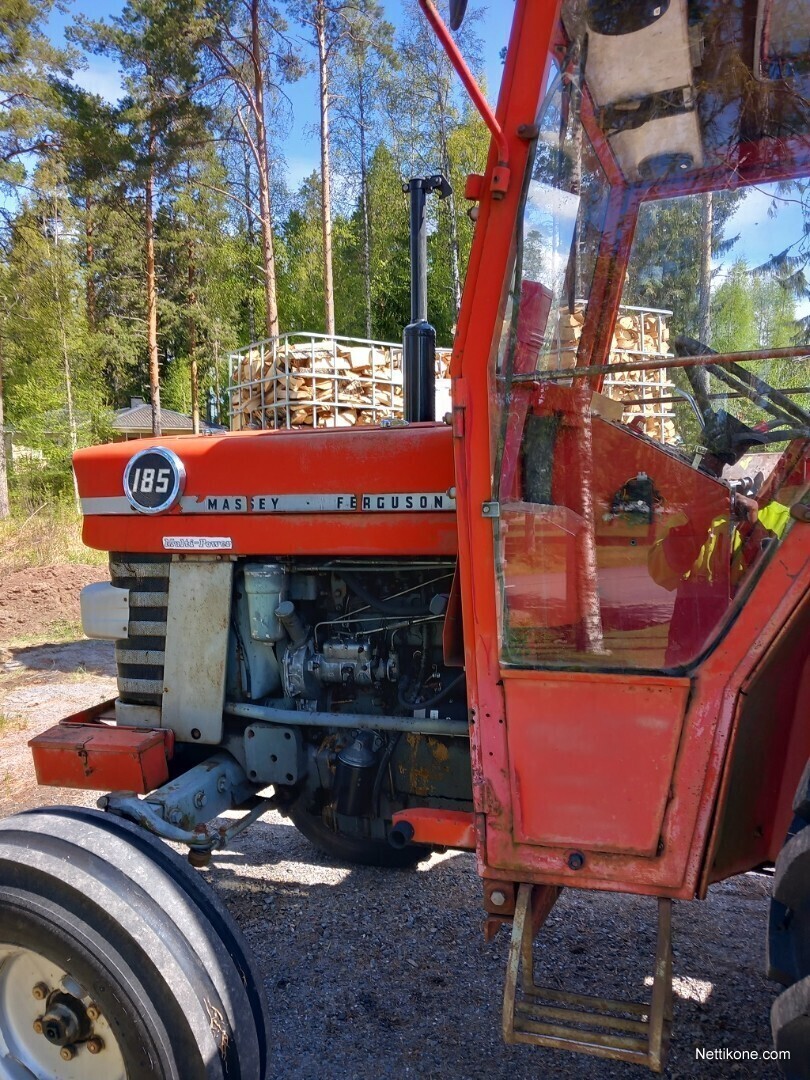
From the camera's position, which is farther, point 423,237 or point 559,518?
point 423,237

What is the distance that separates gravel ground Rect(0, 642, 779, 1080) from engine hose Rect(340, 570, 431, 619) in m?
1.18

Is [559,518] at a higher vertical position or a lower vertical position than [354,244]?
lower

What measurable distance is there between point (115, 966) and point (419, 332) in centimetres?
191

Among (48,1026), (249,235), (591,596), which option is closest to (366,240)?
(249,235)

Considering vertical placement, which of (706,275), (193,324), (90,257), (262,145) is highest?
(262,145)

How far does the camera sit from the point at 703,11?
5.77 feet

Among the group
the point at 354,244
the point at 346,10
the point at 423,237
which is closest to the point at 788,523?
the point at 423,237

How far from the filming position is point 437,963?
9.14 feet

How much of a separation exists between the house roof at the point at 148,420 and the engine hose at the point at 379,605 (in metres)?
27.5

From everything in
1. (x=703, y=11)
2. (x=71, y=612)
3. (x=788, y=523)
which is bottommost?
(x=71, y=612)

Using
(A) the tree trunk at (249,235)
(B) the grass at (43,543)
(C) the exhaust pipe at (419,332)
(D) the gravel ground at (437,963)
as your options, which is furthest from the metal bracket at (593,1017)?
(A) the tree trunk at (249,235)

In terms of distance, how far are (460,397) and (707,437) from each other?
22.9 inches

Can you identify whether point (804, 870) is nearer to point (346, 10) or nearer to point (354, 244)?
point (346, 10)

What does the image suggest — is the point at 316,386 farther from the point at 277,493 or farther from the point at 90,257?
the point at 90,257
